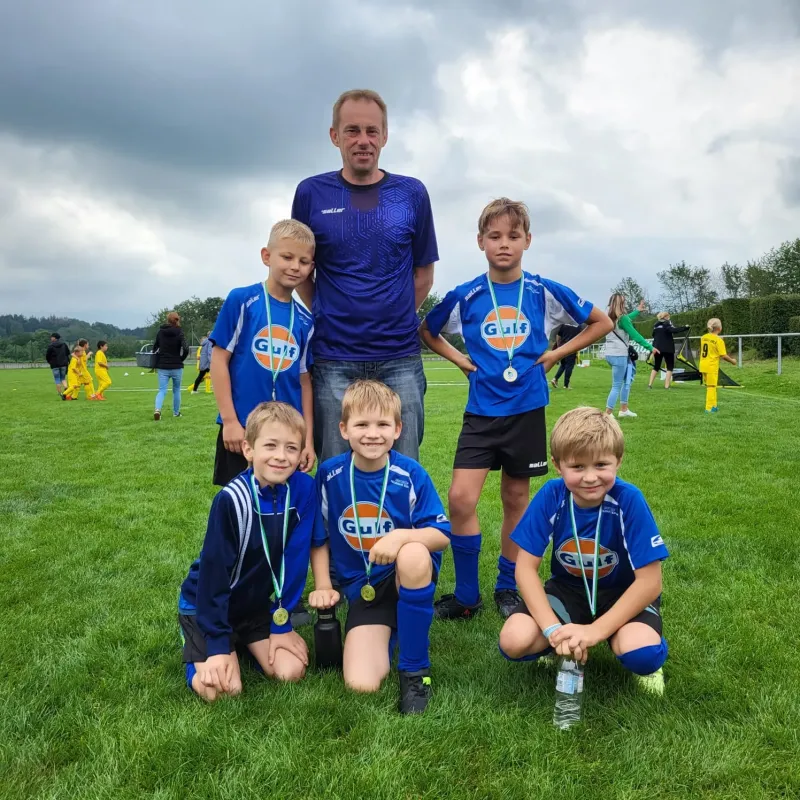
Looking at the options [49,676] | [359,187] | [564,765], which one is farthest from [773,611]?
[49,676]

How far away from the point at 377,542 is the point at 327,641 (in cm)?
52

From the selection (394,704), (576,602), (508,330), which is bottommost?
(394,704)

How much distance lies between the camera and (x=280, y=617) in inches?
113

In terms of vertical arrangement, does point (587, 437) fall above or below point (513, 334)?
below

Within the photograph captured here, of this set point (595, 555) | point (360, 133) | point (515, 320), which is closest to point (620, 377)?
point (515, 320)

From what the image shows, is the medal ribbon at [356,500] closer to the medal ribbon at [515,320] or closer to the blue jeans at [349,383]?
the blue jeans at [349,383]

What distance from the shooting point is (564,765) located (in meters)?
2.21

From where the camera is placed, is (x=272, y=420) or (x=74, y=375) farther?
(x=74, y=375)

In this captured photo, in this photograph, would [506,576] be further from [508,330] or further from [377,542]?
[508,330]

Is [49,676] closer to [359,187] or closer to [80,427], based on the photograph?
[359,187]

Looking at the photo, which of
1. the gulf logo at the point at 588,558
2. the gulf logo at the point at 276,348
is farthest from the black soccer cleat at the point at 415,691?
the gulf logo at the point at 276,348

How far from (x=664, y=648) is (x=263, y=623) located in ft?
5.87

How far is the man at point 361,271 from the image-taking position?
3.46 metres

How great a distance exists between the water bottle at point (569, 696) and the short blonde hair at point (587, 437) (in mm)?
834
